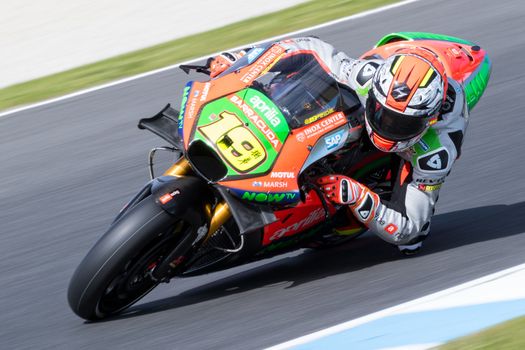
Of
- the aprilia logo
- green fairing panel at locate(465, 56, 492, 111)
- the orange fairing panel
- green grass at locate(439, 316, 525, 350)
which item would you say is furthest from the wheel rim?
green fairing panel at locate(465, 56, 492, 111)

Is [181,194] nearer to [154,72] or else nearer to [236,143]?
[236,143]

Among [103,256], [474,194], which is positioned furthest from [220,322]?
[474,194]

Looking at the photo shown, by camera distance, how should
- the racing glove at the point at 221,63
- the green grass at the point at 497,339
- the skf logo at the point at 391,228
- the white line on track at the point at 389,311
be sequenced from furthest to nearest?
the racing glove at the point at 221,63 < the skf logo at the point at 391,228 < the white line on track at the point at 389,311 < the green grass at the point at 497,339

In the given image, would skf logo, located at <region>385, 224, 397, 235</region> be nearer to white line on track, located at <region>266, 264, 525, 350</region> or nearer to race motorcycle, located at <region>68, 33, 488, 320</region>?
race motorcycle, located at <region>68, 33, 488, 320</region>

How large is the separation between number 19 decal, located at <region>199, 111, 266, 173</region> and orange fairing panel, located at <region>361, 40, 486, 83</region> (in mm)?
1366

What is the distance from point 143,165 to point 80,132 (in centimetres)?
105

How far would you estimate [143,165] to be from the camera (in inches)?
295

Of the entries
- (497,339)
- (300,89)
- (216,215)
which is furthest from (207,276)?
(497,339)

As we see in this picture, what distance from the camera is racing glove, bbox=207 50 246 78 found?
5.49 meters

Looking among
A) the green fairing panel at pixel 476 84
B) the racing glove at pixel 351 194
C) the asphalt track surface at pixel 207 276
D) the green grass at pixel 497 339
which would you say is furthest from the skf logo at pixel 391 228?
the green grass at pixel 497 339

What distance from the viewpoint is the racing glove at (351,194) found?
5062 millimetres

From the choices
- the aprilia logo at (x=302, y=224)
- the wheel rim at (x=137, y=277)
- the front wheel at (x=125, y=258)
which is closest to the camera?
the front wheel at (x=125, y=258)

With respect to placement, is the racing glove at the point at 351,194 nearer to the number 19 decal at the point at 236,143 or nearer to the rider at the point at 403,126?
the rider at the point at 403,126

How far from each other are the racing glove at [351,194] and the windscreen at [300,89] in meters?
0.36
